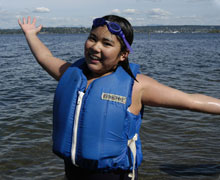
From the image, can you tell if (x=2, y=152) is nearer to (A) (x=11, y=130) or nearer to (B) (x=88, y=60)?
(A) (x=11, y=130)

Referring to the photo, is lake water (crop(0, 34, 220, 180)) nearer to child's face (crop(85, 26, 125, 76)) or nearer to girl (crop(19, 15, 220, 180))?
girl (crop(19, 15, 220, 180))

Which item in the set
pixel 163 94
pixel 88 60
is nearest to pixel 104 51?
pixel 88 60

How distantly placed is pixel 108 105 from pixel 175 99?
0.62 meters

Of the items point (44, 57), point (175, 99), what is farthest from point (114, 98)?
point (44, 57)

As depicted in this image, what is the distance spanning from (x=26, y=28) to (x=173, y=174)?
403 cm

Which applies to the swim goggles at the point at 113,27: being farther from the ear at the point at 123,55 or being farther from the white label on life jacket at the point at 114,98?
the white label on life jacket at the point at 114,98

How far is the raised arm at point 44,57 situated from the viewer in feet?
10.6

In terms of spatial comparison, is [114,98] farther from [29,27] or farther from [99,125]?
[29,27]

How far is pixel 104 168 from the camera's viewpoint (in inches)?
108

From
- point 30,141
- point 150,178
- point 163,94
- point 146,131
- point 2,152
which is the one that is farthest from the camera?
point 146,131

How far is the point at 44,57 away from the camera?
3.30 m

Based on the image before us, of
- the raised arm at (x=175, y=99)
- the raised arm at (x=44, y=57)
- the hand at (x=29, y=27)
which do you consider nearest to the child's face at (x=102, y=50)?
the raised arm at (x=175, y=99)

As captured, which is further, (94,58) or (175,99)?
(94,58)

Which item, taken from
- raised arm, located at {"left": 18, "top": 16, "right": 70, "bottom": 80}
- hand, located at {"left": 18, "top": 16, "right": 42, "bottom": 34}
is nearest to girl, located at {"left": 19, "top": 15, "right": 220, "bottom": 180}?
raised arm, located at {"left": 18, "top": 16, "right": 70, "bottom": 80}
